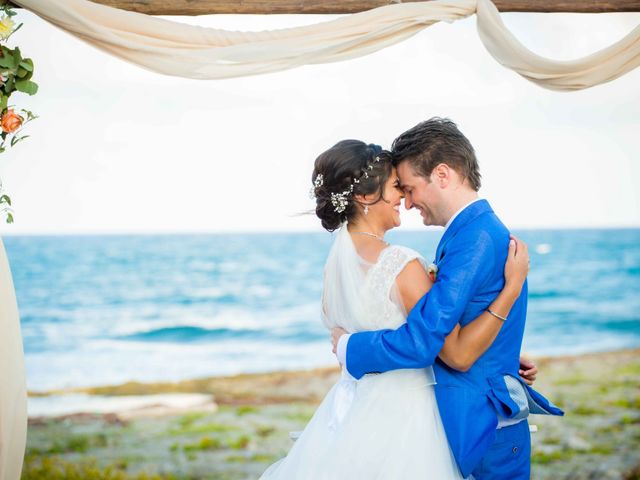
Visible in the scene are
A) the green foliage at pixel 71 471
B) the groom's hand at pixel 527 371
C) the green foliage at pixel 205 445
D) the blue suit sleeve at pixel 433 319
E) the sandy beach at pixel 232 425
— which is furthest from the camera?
the green foliage at pixel 205 445

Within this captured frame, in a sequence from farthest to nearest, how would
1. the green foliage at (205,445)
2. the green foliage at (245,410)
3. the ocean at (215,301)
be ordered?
the ocean at (215,301)
the green foliage at (245,410)
the green foliage at (205,445)

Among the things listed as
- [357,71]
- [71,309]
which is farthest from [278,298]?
[357,71]

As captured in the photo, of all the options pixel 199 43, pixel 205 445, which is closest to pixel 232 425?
pixel 205 445

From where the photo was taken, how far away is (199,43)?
9.87 feet

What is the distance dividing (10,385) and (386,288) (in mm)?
1623

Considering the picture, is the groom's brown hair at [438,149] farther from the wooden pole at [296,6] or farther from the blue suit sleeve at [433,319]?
the wooden pole at [296,6]

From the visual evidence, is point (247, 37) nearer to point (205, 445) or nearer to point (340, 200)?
point (340, 200)

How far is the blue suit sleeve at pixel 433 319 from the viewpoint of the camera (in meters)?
2.26

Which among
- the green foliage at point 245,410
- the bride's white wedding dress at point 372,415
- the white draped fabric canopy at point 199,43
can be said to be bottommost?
the green foliage at point 245,410

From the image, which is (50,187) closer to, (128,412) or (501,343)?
(128,412)

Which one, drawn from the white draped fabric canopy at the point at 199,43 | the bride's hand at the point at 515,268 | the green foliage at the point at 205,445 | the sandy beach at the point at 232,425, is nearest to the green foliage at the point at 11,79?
the white draped fabric canopy at the point at 199,43

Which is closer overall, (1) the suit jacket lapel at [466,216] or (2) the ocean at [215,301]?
(1) the suit jacket lapel at [466,216]

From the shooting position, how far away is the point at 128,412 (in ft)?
34.4

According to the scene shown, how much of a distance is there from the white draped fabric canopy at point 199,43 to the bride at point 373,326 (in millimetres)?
652
